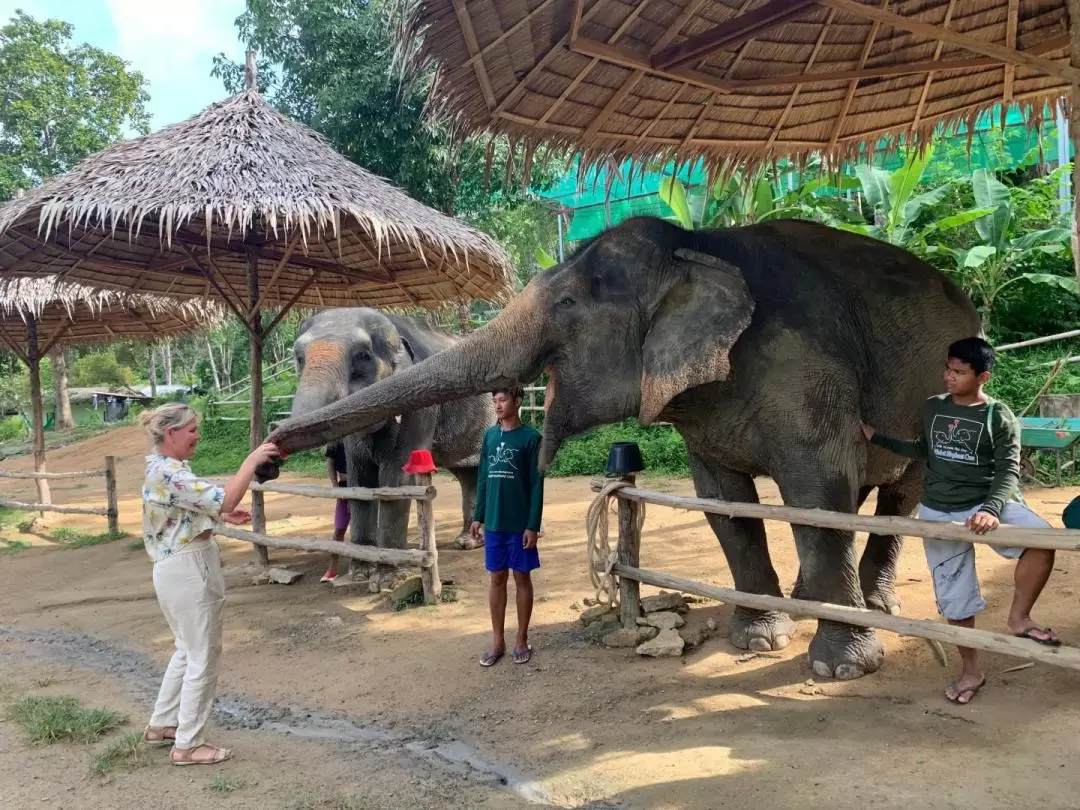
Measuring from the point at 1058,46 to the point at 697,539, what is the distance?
4524 mm

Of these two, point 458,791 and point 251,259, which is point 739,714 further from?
point 251,259

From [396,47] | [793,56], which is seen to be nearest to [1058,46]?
[793,56]

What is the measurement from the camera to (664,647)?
4.27 metres

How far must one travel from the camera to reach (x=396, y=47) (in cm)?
351

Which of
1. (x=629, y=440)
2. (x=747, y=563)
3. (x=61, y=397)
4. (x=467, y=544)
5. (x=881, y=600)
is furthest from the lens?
(x=61, y=397)

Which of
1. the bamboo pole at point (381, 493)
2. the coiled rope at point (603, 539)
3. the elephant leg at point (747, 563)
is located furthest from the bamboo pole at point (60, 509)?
the elephant leg at point (747, 563)

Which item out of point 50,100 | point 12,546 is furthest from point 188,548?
point 50,100

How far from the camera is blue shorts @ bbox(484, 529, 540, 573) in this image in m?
4.25

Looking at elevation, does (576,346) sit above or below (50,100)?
below

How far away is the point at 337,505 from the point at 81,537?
4.75m

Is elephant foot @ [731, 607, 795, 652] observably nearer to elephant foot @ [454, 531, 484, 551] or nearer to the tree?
elephant foot @ [454, 531, 484, 551]

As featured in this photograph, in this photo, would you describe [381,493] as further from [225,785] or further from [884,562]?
[884,562]

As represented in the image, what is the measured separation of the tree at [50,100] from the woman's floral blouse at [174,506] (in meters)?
22.4

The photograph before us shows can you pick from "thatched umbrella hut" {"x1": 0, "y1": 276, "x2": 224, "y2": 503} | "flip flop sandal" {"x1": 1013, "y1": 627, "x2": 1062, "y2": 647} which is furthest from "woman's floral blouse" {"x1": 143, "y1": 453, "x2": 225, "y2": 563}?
"thatched umbrella hut" {"x1": 0, "y1": 276, "x2": 224, "y2": 503}
